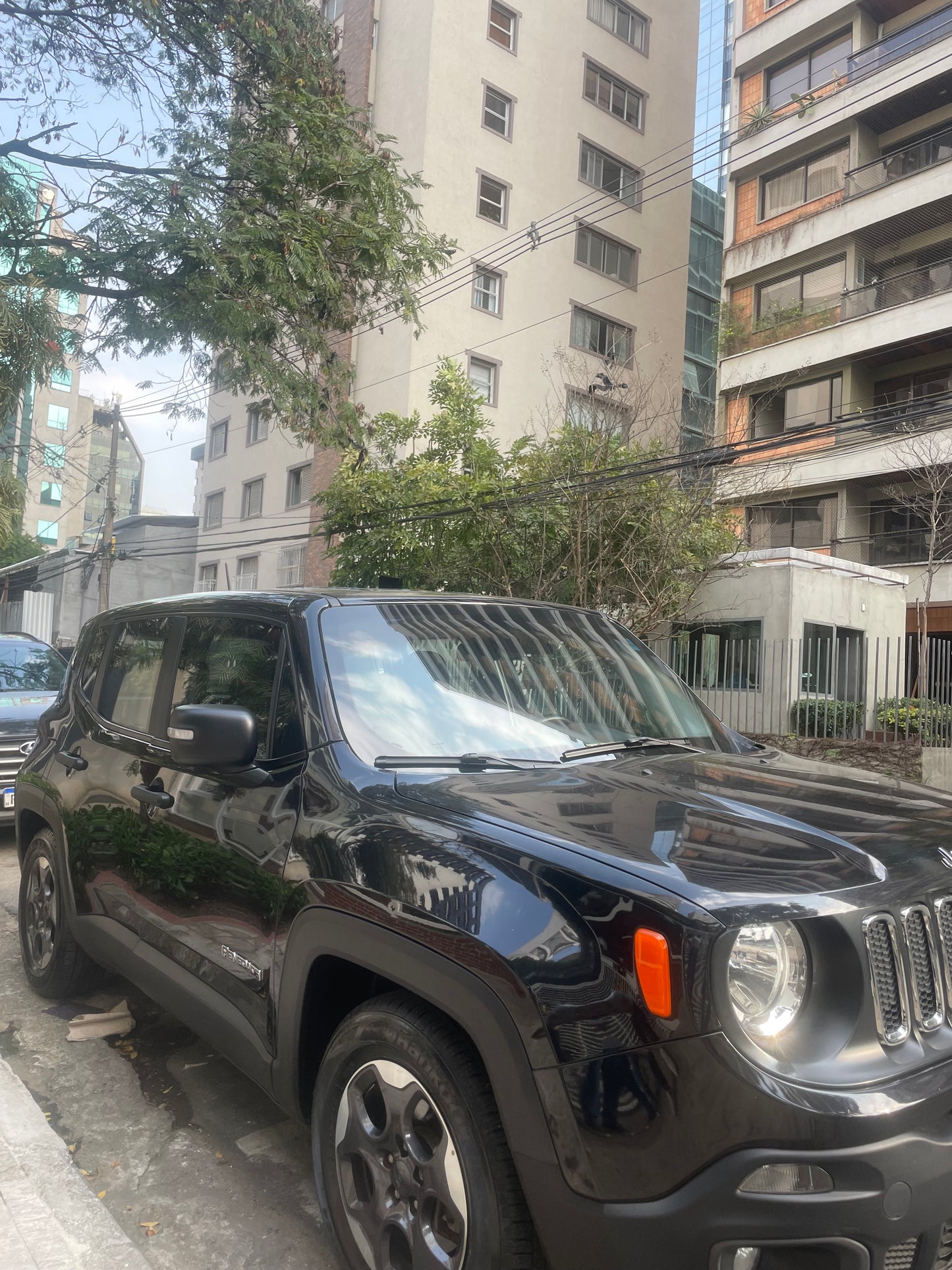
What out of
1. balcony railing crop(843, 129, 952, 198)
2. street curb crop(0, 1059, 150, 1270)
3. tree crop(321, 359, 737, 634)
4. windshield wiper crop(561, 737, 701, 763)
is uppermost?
balcony railing crop(843, 129, 952, 198)

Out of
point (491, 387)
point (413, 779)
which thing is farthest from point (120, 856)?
point (491, 387)

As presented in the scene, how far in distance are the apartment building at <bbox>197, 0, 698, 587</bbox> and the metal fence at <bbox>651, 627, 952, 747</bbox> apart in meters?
10.3

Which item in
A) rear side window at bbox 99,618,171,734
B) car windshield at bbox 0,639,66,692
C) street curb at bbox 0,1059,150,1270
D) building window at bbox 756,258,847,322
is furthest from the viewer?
building window at bbox 756,258,847,322

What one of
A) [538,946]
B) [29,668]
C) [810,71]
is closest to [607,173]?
[810,71]

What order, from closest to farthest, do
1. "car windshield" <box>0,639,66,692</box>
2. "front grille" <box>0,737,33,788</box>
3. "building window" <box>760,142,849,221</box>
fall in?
"front grille" <box>0,737,33,788</box> → "car windshield" <box>0,639,66,692</box> → "building window" <box>760,142,849,221</box>

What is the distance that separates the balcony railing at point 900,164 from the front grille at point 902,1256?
28.9m

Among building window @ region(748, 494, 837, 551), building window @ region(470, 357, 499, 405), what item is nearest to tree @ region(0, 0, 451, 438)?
building window @ region(470, 357, 499, 405)

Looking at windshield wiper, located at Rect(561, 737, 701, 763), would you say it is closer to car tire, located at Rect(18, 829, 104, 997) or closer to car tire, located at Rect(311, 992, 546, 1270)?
car tire, located at Rect(311, 992, 546, 1270)

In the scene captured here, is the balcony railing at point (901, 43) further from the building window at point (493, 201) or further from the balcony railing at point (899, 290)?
the building window at point (493, 201)

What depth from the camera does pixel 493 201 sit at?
27.5 metres

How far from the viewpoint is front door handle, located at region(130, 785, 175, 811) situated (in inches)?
127

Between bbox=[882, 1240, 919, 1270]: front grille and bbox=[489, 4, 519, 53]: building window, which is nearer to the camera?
bbox=[882, 1240, 919, 1270]: front grille

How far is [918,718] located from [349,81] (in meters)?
23.8

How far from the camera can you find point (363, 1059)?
2.28 meters
